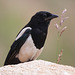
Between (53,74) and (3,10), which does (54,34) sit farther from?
(53,74)

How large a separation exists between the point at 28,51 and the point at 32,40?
19 centimetres

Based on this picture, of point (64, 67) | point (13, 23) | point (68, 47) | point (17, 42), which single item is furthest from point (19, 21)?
point (64, 67)

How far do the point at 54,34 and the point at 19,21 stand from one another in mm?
1132

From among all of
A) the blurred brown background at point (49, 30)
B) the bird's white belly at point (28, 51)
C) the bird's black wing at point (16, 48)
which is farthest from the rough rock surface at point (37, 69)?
the blurred brown background at point (49, 30)

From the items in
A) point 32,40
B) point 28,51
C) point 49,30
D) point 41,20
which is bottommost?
point 49,30

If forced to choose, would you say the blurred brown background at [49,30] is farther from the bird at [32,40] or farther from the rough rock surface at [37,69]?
the rough rock surface at [37,69]

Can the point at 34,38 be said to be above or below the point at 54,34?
above

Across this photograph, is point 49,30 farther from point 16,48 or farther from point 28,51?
point 28,51

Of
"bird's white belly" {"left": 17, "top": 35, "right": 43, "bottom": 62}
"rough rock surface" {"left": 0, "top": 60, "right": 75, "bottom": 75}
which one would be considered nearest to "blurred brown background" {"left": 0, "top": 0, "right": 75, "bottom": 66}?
"bird's white belly" {"left": 17, "top": 35, "right": 43, "bottom": 62}

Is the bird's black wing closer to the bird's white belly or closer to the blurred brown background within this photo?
the bird's white belly

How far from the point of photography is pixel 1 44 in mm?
11664

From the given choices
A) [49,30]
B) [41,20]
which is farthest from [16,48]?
[49,30]

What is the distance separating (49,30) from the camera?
13.6 meters

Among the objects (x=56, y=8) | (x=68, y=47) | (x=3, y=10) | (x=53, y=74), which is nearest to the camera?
(x=53, y=74)
